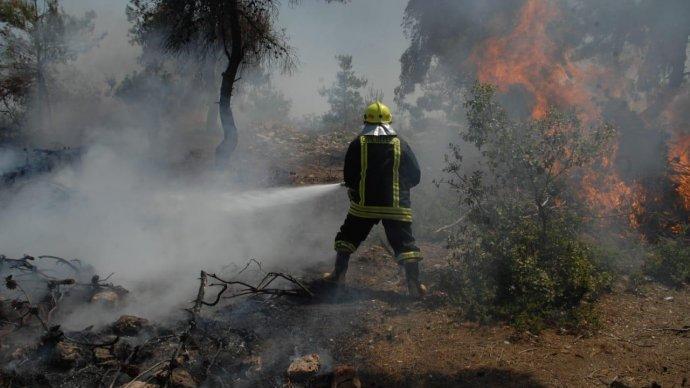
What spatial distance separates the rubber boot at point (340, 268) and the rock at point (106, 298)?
6.82ft

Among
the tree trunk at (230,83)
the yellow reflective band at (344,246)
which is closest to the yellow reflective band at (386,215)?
the yellow reflective band at (344,246)

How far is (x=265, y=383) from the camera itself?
10.2 ft

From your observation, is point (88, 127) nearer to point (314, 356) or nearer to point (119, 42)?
point (119, 42)

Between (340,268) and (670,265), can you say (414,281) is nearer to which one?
(340,268)

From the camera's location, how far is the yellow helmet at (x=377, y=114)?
14.9 ft

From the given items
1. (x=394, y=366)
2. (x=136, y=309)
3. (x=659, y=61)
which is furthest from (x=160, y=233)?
(x=659, y=61)

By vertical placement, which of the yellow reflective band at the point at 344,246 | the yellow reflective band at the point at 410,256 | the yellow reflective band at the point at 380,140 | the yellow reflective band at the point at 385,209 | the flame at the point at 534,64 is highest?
the flame at the point at 534,64

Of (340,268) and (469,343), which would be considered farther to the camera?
(340,268)

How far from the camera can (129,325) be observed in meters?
3.54

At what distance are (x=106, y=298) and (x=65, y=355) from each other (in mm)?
951

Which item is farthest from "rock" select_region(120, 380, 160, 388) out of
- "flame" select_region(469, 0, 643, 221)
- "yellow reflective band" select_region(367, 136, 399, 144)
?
"flame" select_region(469, 0, 643, 221)

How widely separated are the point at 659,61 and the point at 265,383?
49.3 feet

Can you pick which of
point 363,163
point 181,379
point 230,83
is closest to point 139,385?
point 181,379

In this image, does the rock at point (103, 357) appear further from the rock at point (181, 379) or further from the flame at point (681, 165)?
the flame at point (681, 165)
